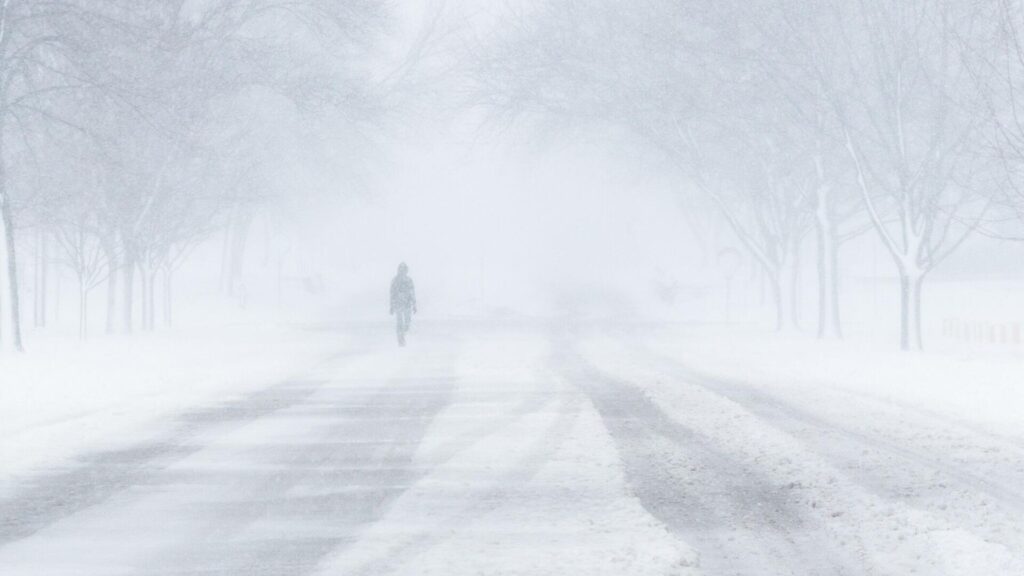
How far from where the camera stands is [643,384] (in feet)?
59.7

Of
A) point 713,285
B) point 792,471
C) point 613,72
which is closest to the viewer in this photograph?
point 792,471

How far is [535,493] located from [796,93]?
72.2 ft

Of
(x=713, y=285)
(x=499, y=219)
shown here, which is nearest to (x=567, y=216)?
(x=499, y=219)

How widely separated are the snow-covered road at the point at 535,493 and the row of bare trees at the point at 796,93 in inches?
471

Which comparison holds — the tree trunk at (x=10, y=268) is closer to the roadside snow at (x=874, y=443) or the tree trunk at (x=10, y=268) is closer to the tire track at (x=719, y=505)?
the roadside snow at (x=874, y=443)

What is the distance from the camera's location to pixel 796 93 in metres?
29.6

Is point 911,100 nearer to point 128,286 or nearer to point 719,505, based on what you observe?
point 128,286

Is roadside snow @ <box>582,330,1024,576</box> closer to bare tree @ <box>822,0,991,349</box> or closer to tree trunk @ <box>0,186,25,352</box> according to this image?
bare tree @ <box>822,0,991,349</box>

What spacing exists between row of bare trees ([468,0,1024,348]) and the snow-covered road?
1197 centimetres

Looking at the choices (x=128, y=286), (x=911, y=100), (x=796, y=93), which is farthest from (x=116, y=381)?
(x=911, y=100)

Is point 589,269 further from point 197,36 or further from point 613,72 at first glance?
point 197,36

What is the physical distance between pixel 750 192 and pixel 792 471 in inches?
1043

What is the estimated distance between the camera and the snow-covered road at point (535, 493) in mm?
7113

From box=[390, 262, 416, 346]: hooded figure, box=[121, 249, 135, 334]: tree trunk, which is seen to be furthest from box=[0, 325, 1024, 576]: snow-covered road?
box=[121, 249, 135, 334]: tree trunk
